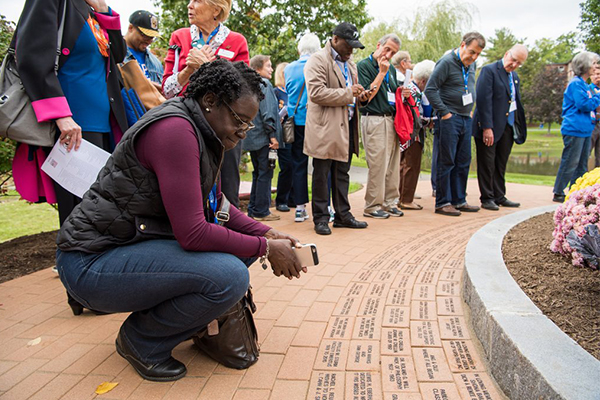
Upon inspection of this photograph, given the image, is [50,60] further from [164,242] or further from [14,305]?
[14,305]

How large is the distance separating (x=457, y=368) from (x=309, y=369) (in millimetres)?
732

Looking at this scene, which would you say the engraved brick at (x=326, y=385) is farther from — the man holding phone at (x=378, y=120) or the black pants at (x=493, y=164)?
the black pants at (x=493, y=164)

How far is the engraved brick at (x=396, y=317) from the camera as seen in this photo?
2785mm

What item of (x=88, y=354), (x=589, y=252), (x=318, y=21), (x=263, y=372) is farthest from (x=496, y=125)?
(x=318, y=21)

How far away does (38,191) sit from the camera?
2.92 m

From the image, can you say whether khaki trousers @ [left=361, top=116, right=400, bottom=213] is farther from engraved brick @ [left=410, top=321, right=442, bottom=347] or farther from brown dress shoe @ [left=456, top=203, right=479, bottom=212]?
engraved brick @ [left=410, top=321, right=442, bottom=347]

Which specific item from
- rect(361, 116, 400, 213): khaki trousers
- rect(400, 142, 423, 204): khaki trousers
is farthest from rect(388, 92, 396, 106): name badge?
rect(400, 142, 423, 204): khaki trousers

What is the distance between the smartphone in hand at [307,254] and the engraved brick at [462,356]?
87 centimetres

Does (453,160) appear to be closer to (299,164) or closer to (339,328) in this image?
(299,164)

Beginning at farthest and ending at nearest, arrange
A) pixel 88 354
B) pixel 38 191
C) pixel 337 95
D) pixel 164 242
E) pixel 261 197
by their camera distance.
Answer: pixel 261 197 → pixel 337 95 → pixel 38 191 → pixel 88 354 → pixel 164 242

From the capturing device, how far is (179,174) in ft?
6.61

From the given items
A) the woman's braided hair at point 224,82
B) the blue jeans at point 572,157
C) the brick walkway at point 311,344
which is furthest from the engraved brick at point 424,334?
the blue jeans at point 572,157

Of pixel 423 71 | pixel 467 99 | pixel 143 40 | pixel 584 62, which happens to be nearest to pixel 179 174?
pixel 143 40

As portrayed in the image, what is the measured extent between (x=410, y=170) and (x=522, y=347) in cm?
Answer: 528
